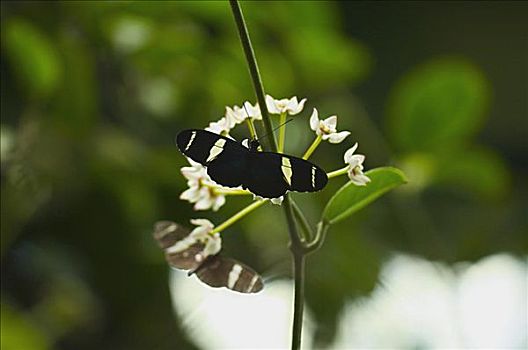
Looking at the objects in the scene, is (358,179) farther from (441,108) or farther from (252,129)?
(441,108)

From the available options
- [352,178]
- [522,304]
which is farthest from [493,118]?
[352,178]

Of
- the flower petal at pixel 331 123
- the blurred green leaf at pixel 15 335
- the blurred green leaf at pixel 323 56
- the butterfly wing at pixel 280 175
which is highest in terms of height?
the butterfly wing at pixel 280 175

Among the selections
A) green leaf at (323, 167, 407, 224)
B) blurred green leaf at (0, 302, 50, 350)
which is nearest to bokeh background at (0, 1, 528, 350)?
blurred green leaf at (0, 302, 50, 350)

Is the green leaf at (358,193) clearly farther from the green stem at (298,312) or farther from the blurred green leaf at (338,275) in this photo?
the blurred green leaf at (338,275)

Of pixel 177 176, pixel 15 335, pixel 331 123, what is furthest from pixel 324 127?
pixel 177 176

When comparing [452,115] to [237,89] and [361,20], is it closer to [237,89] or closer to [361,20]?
[237,89]

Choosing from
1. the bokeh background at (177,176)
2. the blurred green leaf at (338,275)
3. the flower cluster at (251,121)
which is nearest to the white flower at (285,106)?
the flower cluster at (251,121)
